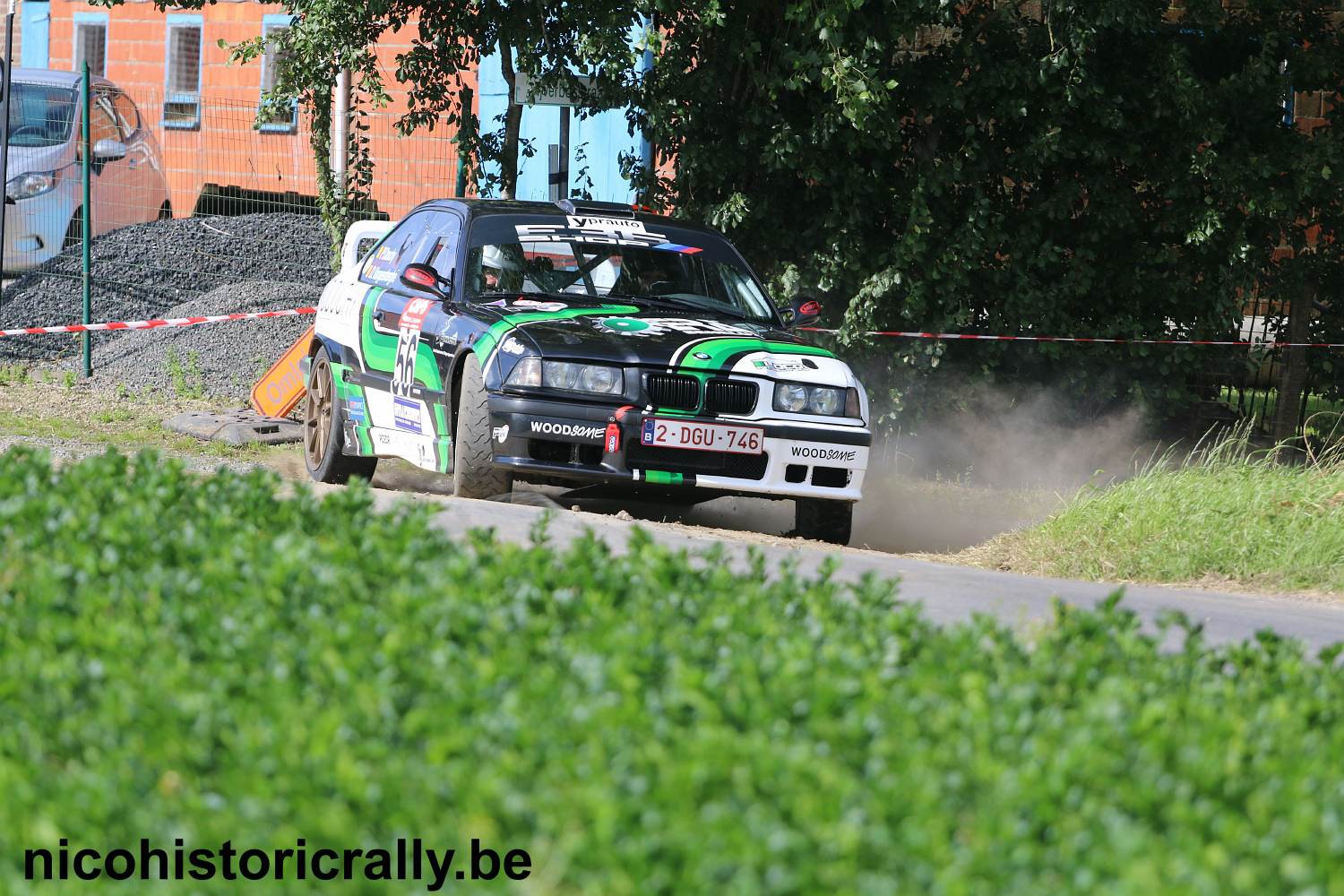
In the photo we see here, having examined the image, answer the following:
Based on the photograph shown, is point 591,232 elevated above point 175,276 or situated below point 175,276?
above

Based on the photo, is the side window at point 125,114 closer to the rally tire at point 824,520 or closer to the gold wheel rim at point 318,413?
the gold wheel rim at point 318,413

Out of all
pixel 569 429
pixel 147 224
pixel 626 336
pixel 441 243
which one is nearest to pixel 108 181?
pixel 147 224

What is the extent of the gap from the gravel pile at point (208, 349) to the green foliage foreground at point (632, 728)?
10.4m

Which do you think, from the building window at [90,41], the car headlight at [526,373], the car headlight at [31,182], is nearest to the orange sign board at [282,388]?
the car headlight at [526,373]

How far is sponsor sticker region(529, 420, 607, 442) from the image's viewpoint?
8250 millimetres

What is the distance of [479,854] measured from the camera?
2826 mm

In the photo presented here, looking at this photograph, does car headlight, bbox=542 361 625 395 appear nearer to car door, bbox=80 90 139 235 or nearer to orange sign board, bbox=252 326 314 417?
orange sign board, bbox=252 326 314 417

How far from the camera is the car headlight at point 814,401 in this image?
28.2ft

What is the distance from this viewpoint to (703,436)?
8398mm

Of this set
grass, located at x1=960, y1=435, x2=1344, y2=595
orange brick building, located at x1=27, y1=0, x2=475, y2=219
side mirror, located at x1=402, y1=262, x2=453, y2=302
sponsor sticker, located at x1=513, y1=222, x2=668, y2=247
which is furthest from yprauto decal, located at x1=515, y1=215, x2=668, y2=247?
orange brick building, located at x1=27, y1=0, x2=475, y2=219

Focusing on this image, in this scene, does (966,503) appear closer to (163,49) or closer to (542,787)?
(542,787)

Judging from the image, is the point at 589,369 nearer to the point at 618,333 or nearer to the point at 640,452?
the point at 618,333

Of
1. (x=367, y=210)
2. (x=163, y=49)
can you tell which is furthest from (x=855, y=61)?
(x=163, y=49)

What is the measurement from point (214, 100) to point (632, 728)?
2065 cm
